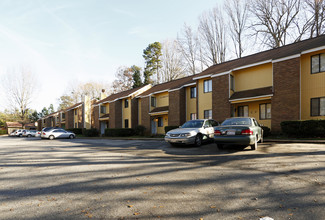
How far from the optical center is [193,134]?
10.4 m

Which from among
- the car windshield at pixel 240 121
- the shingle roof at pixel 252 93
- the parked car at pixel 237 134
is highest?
the shingle roof at pixel 252 93

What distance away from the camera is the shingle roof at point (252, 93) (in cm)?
1572

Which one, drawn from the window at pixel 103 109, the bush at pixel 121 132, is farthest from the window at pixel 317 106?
the window at pixel 103 109

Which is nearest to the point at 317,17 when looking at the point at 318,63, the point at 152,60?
the point at 318,63

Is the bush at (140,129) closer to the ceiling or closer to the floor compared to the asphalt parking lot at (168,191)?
closer to the floor

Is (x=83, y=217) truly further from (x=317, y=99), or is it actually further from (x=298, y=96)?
(x=317, y=99)

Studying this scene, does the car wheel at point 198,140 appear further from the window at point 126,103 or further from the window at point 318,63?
the window at point 126,103

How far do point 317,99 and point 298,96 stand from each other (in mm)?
1429

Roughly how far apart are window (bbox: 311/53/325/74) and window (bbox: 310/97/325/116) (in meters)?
2.09

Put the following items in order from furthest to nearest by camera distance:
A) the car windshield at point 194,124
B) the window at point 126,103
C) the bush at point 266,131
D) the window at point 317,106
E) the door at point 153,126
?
the window at point 126,103 < the door at point 153,126 < the bush at point 266,131 < the window at point 317,106 < the car windshield at point 194,124

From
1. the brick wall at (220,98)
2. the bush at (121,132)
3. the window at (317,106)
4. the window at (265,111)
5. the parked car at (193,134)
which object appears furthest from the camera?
the bush at (121,132)

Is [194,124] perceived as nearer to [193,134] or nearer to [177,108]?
[193,134]

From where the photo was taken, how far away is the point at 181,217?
293cm

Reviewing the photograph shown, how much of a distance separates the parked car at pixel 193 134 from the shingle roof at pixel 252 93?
6.82 metres
